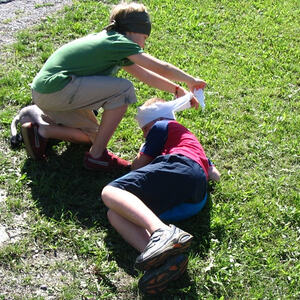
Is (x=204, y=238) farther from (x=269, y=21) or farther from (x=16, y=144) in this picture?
(x=269, y=21)

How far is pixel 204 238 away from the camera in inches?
136

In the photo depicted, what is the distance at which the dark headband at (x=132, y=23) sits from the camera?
3.97 meters

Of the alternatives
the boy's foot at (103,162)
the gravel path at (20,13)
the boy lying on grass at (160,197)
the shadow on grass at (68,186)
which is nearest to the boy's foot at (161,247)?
the boy lying on grass at (160,197)

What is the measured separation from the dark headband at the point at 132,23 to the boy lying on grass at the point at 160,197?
0.64 meters

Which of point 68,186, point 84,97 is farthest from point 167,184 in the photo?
point 84,97

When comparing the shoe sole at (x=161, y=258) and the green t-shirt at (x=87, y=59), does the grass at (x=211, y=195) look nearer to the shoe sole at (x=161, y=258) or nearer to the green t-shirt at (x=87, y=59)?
the shoe sole at (x=161, y=258)

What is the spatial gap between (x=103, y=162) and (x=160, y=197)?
82cm

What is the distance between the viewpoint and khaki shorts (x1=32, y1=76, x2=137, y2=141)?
3.91 metres

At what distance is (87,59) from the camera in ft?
12.9

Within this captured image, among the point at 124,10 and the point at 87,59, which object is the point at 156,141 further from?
the point at 124,10

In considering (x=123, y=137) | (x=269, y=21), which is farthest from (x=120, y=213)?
(x=269, y=21)

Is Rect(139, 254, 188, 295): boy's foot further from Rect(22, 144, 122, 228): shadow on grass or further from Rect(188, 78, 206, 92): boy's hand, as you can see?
Rect(188, 78, 206, 92): boy's hand

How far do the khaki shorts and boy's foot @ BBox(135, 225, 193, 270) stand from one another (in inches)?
55.2

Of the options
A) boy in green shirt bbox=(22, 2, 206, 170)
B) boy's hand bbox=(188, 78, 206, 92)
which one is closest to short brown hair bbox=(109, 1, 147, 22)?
boy in green shirt bbox=(22, 2, 206, 170)
